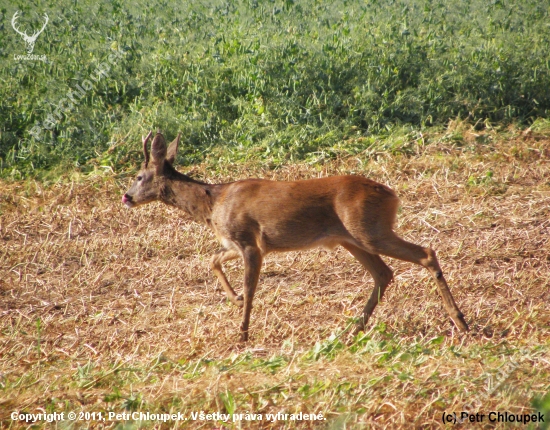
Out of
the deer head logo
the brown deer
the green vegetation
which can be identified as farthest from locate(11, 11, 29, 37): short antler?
the brown deer

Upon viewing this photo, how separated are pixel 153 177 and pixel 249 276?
60.4 inches

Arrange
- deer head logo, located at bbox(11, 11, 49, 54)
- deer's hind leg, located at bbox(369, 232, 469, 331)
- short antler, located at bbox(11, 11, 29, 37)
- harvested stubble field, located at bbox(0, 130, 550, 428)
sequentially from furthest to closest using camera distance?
short antler, located at bbox(11, 11, 29, 37) < deer head logo, located at bbox(11, 11, 49, 54) < deer's hind leg, located at bbox(369, 232, 469, 331) < harvested stubble field, located at bbox(0, 130, 550, 428)

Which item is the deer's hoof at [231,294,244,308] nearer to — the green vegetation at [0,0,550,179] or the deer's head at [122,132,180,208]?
the deer's head at [122,132,180,208]

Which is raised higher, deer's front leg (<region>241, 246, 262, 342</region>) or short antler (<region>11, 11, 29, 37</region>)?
short antler (<region>11, 11, 29, 37</region>)

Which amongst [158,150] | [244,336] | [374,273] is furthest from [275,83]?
[244,336]

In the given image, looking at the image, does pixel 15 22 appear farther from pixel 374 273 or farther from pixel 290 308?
pixel 374 273

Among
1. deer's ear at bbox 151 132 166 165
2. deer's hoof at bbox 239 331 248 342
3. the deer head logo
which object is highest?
deer's ear at bbox 151 132 166 165

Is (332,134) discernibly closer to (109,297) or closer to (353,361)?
(109,297)

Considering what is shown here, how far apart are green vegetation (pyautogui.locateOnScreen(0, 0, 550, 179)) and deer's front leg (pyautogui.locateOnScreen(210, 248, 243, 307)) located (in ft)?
12.1

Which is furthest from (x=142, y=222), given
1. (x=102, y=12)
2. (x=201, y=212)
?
(x=102, y=12)

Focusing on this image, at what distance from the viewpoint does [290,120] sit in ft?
38.4

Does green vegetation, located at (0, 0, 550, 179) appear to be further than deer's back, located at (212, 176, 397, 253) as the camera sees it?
Yes

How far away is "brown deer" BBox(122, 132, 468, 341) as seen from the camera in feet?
21.3

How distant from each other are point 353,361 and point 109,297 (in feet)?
10.7
